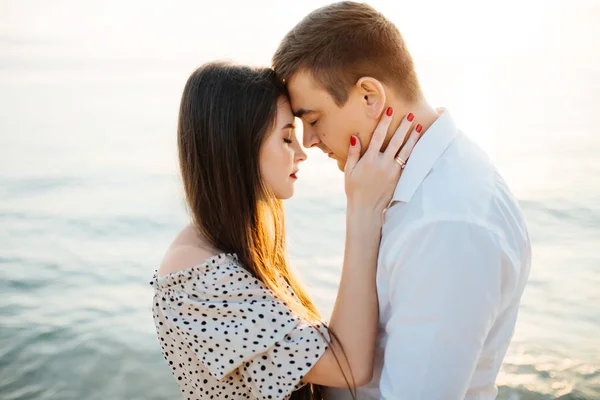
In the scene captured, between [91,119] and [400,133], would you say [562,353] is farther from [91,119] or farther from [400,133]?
[91,119]

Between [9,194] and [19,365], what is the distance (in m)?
4.25

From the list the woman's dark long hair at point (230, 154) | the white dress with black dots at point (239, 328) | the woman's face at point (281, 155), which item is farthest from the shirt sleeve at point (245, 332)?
the woman's face at point (281, 155)

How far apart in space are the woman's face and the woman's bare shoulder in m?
0.34

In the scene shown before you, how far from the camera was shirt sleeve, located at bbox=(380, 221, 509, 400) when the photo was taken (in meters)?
1.95

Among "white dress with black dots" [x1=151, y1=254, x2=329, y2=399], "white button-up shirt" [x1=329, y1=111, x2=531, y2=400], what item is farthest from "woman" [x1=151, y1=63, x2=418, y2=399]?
"white button-up shirt" [x1=329, y1=111, x2=531, y2=400]

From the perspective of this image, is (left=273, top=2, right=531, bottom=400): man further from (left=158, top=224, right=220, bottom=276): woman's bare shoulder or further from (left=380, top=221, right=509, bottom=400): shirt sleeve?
(left=158, top=224, right=220, bottom=276): woman's bare shoulder

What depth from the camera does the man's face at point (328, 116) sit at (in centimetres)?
239

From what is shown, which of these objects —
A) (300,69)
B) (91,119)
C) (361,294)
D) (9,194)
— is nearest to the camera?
(361,294)

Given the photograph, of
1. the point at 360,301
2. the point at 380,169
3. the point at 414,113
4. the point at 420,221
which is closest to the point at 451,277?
the point at 420,221

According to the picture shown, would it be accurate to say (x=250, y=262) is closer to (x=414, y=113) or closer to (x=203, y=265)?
(x=203, y=265)

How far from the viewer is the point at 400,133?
235 centimetres

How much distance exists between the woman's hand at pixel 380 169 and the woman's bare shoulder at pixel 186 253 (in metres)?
0.52

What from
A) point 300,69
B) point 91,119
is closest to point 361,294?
point 300,69

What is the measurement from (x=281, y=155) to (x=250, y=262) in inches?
16.3
